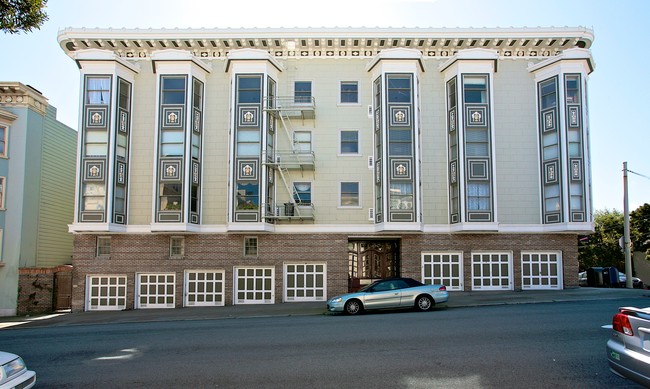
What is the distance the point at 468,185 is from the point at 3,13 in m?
19.4

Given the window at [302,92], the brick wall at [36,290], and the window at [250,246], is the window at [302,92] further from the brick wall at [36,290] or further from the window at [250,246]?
the brick wall at [36,290]

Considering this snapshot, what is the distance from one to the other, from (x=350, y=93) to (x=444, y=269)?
10110 mm

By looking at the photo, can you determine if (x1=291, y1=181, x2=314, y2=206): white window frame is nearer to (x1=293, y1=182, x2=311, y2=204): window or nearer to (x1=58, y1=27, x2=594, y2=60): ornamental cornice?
(x1=293, y1=182, x2=311, y2=204): window

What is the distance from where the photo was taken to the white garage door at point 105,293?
24106 millimetres

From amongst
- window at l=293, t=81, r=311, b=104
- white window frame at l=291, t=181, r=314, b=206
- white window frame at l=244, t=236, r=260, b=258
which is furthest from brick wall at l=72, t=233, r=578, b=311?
window at l=293, t=81, r=311, b=104

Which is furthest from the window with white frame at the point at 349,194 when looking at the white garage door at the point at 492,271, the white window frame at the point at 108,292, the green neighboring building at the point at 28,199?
the green neighboring building at the point at 28,199

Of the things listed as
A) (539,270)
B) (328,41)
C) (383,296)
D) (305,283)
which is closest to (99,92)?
(328,41)

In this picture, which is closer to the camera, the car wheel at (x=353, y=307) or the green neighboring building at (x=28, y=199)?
the car wheel at (x=353, y=307)

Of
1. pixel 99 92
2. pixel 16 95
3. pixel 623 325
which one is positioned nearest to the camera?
pixel 623 325

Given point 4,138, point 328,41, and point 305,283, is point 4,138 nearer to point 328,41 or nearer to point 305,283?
point 305,283

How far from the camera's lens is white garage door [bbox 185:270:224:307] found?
2439 centimetres

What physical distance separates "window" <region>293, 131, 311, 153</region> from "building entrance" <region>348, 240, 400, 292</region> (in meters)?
5.63

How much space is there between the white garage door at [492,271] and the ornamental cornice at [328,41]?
10.3m

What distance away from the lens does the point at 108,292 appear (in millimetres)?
24203
